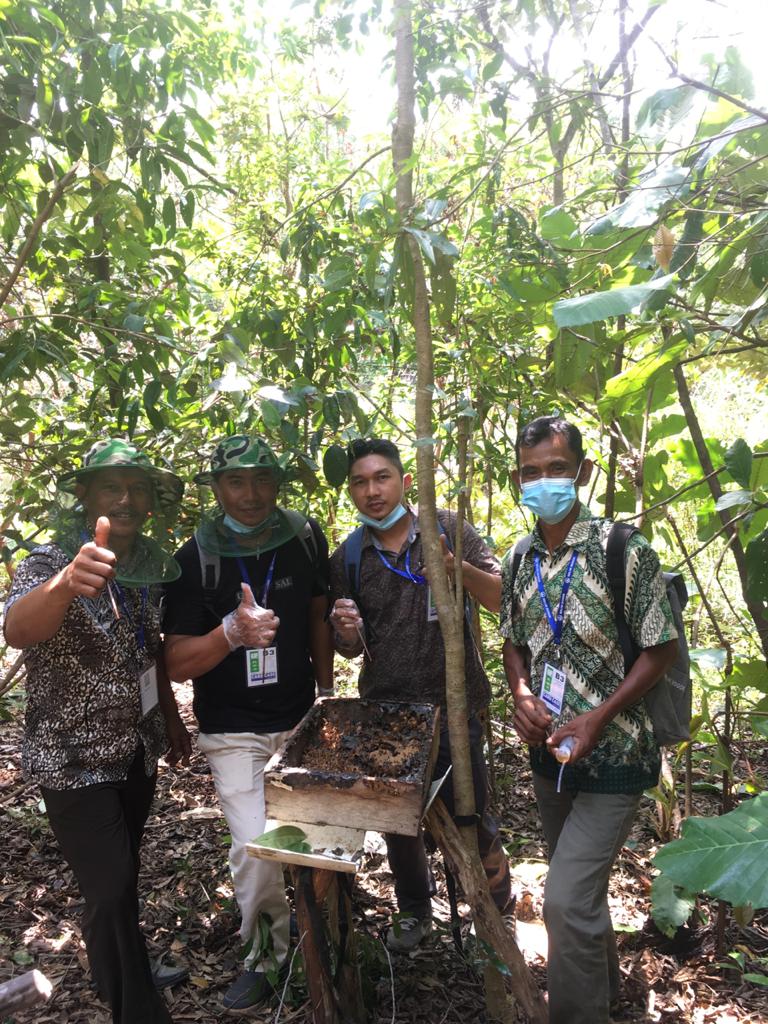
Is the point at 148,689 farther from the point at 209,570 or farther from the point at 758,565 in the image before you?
the point at 758,565

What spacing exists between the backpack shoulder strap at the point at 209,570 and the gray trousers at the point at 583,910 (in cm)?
156

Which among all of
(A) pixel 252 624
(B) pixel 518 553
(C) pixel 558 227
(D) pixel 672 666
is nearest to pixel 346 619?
(A) pixel 252 624

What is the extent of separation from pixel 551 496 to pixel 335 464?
2.74 ft

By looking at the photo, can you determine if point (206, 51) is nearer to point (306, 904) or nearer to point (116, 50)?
point (116, 50)

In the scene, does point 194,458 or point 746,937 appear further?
point 194,458

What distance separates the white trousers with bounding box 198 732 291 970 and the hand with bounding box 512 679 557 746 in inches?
40.5

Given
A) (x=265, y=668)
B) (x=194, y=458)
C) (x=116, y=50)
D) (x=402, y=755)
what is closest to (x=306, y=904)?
(x=402, y=755)

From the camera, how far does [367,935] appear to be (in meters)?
2.94

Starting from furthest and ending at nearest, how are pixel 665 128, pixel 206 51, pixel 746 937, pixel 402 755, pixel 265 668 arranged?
pixel 206 51 → pixel 746 937 → pixel 265 668 → pixel 402 755 → pixel 665 128

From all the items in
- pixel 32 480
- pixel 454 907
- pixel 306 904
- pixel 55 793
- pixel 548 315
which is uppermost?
pixel 548 315

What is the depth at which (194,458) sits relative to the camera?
137 inches

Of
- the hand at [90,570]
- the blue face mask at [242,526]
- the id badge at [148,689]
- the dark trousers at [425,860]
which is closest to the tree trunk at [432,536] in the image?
the dark trousers at [425,860]

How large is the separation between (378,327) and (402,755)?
1.98 meters

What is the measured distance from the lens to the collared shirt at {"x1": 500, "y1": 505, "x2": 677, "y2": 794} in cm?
231
